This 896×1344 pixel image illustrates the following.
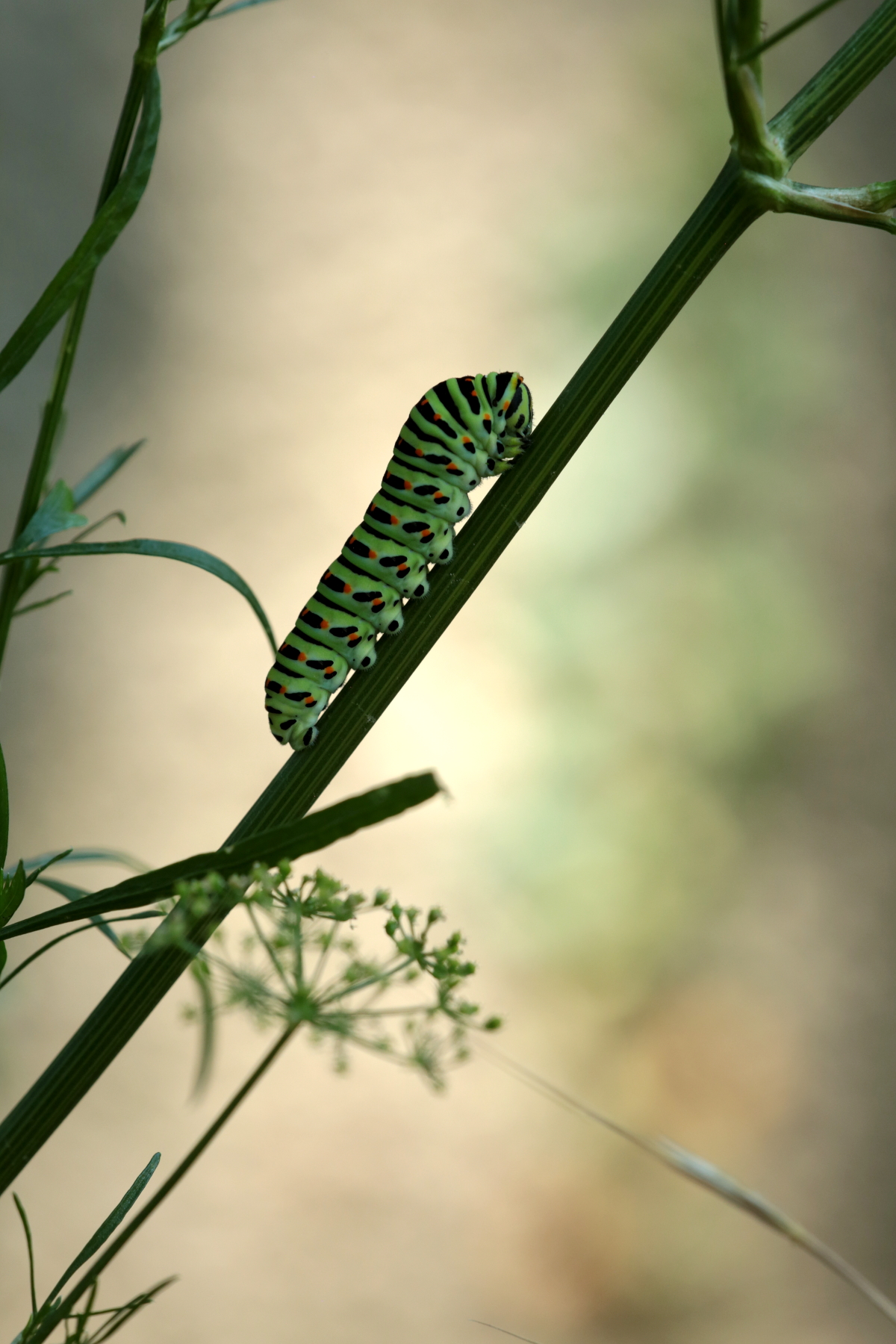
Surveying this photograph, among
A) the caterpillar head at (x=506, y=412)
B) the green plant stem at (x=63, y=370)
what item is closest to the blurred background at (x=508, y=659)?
the caterpillar head at (x=506, y=412)

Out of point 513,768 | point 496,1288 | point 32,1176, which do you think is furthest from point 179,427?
point 496,1288

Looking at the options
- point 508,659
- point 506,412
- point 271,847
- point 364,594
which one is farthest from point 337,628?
point 508,659

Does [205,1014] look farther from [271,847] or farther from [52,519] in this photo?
[52,519]

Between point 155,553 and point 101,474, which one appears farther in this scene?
point 101,474

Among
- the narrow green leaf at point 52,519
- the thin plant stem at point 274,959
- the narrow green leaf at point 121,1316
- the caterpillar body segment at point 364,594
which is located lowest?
the narrow green leaf at point 121,1316

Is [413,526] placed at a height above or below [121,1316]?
above

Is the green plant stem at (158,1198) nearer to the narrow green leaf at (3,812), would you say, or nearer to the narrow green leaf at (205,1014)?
the narrow green leaf at (205,1014)

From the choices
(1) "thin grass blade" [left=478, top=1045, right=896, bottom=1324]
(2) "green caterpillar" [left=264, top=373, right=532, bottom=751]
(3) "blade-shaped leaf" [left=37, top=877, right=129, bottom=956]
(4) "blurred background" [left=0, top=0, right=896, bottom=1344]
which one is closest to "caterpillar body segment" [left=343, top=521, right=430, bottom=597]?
(2) "green caterpillar" [left=264, top=373, right=532, bottom=751]
